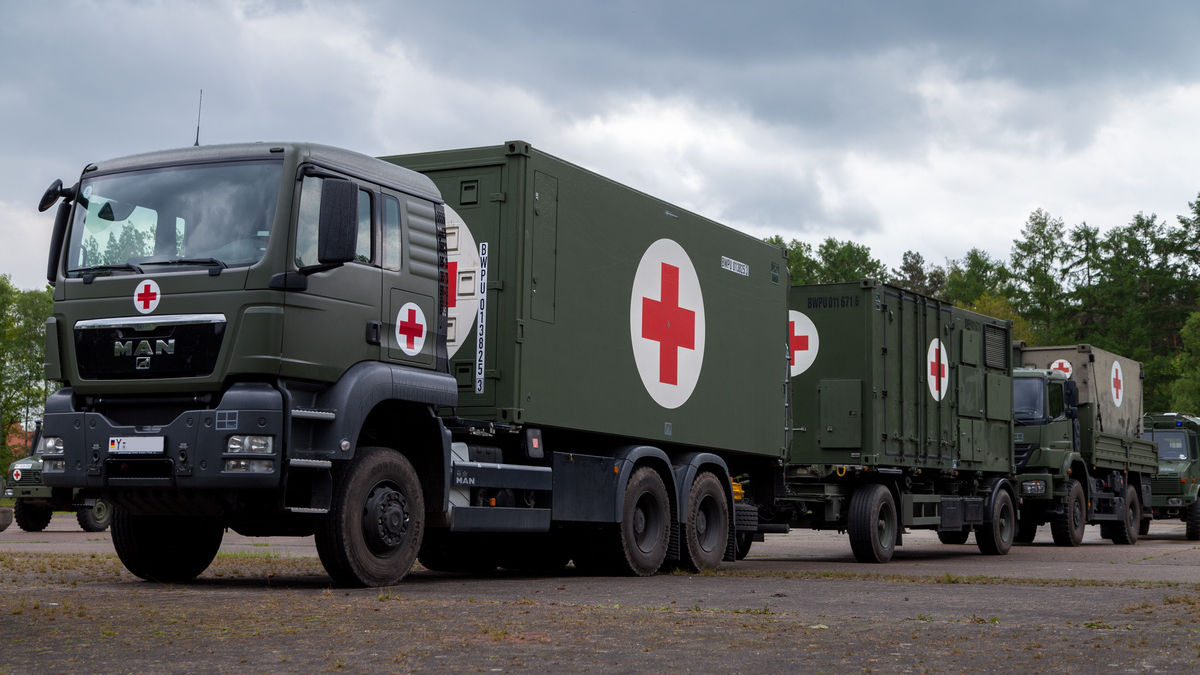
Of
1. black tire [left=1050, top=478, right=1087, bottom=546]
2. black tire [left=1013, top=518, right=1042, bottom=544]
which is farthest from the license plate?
black tire [left=1013, top=518, right=1042, bottom=544]

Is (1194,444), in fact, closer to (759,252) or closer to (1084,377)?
(1084,377)

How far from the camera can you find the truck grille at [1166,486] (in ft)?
97.9

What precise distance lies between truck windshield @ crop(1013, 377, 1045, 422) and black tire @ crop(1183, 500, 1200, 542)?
306 inches

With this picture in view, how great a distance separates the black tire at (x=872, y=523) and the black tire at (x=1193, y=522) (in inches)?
542

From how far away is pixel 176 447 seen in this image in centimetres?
978

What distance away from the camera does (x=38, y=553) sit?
1644 cm

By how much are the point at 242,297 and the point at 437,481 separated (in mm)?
2325

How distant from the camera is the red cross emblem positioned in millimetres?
13844

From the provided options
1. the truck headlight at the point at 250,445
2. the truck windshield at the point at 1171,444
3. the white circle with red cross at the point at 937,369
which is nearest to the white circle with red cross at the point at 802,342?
the white circle with red cross at the point at 937,369

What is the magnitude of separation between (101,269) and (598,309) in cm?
457

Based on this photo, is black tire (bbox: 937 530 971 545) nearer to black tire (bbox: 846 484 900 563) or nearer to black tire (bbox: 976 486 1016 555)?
black tire (bbox: 976 486 1016 555)

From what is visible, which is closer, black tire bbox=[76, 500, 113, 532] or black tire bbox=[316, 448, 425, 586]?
black tire bbox=[316, 448, 425, 586]

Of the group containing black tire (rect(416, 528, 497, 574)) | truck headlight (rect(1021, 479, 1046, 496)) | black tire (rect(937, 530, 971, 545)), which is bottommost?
black tire (rect(416, 528, 497, 574))

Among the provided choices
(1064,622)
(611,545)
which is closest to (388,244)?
(611,545)
